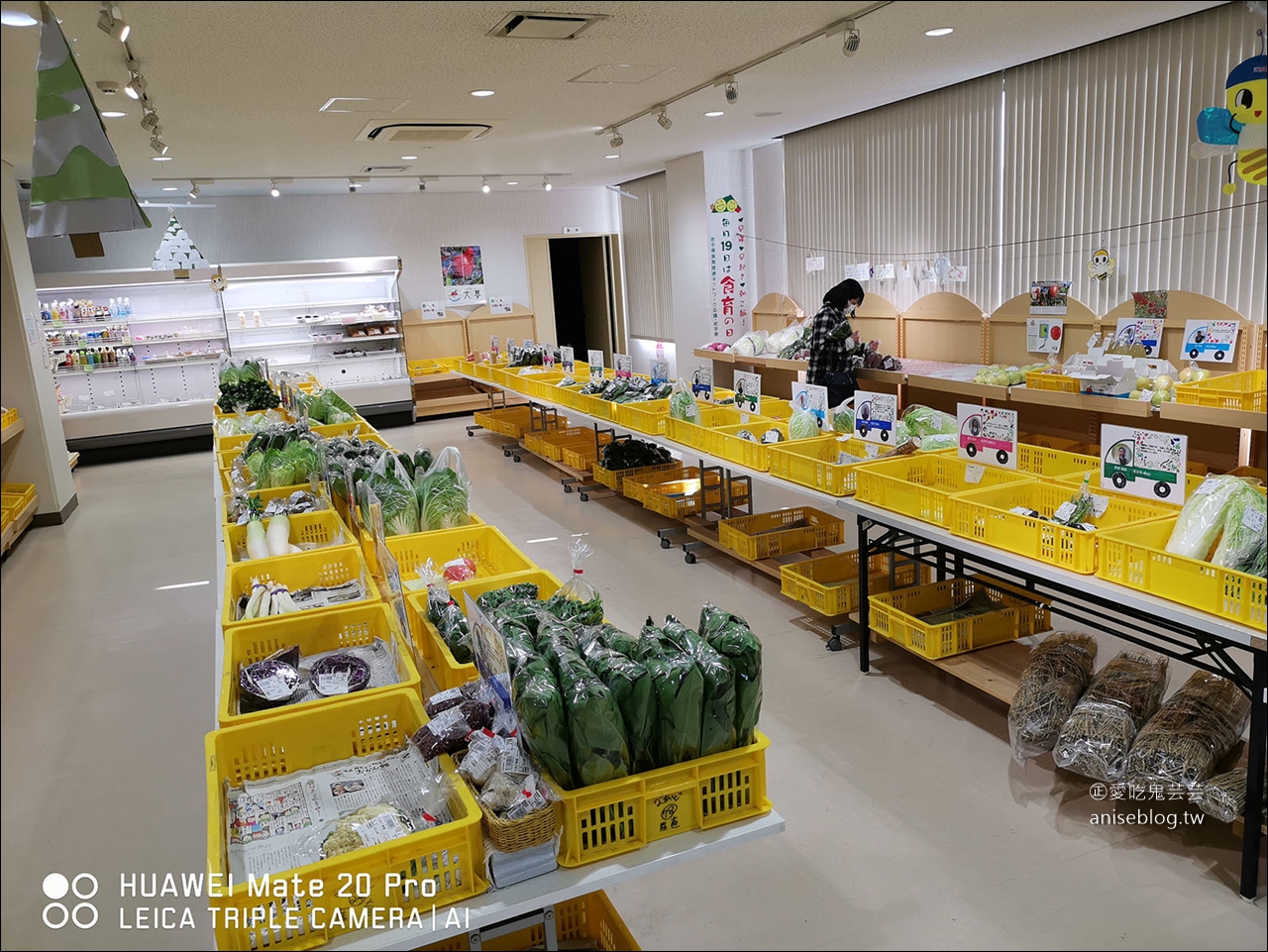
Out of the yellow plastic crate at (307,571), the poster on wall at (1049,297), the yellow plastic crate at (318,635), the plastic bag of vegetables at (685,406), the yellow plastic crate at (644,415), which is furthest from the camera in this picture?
the poster on wall at (1049,297)

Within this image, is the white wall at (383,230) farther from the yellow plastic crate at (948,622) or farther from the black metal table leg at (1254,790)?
the black metal table leg at (1254,790)

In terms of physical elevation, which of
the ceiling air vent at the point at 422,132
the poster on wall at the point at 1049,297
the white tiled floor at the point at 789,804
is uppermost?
the ceiling air vent at the point at 422,132

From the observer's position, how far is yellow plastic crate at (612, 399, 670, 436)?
6.11m

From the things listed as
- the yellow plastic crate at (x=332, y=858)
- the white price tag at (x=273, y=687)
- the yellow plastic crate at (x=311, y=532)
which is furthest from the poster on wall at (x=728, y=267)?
the yellow plastic crate at (x=332, y=858)

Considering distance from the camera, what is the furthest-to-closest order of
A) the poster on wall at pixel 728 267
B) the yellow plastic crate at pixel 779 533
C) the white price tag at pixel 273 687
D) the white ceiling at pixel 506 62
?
the poster on wall at pixel 728 267
the yellow plastic crate at pixel 779 533
the white ceiling at pixel 506 62
the white price tag at pixel 273 687

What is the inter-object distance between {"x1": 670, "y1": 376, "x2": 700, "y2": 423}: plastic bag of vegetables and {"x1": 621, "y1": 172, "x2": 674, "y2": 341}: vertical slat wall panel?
248 inches

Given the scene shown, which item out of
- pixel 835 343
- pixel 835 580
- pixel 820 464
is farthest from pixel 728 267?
pixel 820 464

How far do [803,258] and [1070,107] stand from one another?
3485mm

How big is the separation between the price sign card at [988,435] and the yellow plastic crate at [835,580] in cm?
80

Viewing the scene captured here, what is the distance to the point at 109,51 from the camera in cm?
441

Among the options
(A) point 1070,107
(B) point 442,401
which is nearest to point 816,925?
(A) point 1070,107

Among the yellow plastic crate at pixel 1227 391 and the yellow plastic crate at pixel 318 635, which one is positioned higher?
the yellow plastic crate at pixel 1227 391

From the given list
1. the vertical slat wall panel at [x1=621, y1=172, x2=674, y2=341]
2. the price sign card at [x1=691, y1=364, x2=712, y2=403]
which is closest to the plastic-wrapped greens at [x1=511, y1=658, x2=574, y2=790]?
the price sign card at [x1=691, y1=364, x2=712, y2=403]

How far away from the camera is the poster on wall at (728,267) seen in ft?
34.0
